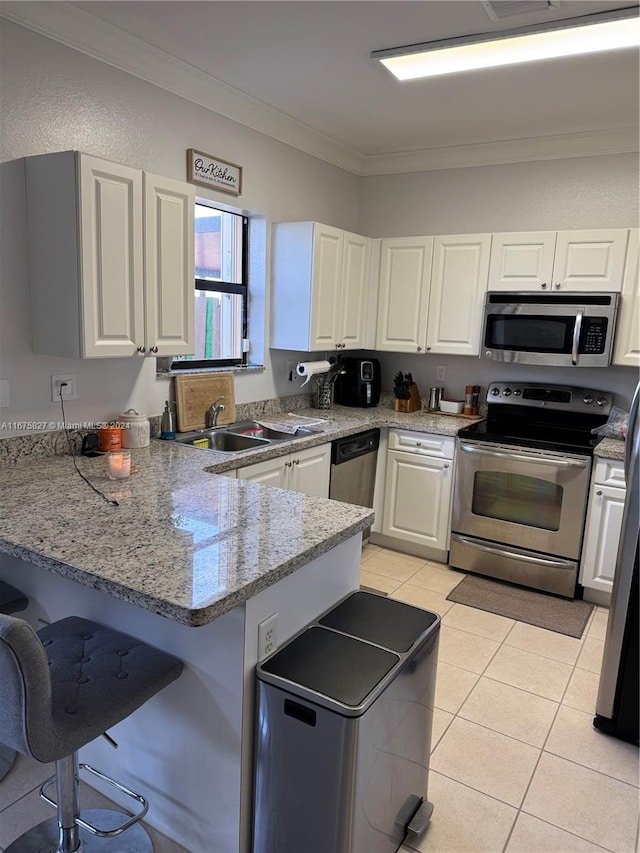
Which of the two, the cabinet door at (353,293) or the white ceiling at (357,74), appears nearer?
the white ceiling at (357,74)

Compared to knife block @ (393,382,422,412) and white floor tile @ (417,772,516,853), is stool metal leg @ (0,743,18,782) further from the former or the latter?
knife block @ (393,382,422,412)

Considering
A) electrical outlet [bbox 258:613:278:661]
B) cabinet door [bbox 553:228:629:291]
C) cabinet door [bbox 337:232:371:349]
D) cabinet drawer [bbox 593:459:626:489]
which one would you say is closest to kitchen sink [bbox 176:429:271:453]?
cabinet door [bbox 337:232:371:349]

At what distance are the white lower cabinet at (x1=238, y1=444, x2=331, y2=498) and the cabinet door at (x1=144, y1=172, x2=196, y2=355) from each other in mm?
677

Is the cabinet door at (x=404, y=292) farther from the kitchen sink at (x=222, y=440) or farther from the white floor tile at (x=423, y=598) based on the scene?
the white floor tile at (x=423, y=598)

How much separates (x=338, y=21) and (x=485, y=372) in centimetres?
246

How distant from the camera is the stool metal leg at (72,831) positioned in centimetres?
157

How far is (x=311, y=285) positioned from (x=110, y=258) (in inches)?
60.0

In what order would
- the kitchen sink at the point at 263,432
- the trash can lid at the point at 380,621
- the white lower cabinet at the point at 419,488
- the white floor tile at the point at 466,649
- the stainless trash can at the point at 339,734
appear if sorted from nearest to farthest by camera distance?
1. the stainless trash can at the point at 339,734
2. the trash can lid at the point at 380,621
3. the white floor tile at the point at 466,649
4. the kitchen sink at the point at 263,432
5. the white lower cabinet at the point at 419,488

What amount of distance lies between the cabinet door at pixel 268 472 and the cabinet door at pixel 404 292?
151 cm

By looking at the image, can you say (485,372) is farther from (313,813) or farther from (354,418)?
(313,813)

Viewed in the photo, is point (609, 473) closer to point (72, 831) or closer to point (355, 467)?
point (355, 467)

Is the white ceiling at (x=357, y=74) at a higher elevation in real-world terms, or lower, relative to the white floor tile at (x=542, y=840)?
higher

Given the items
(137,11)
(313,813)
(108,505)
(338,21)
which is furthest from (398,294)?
(313,813)

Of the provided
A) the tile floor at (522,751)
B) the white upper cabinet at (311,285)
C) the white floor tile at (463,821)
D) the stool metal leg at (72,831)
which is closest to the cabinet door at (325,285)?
the white upper cabinet at (311,285)
